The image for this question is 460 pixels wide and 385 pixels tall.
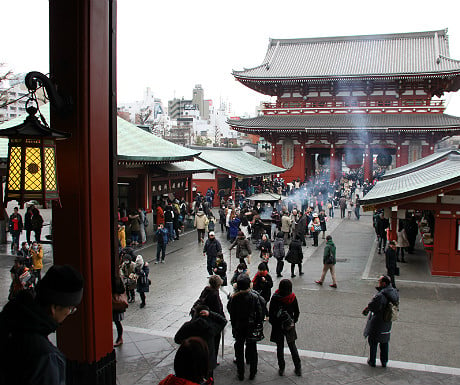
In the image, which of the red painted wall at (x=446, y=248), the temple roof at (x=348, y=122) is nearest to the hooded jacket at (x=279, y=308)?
the red painted wall at (x=446, y=248)

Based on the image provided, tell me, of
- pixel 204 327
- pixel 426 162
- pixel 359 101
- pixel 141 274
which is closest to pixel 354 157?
pixel 359 101

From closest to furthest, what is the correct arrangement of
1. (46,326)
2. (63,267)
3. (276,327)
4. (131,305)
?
(46,326) → (63,267) → (276,327) → (131,305)

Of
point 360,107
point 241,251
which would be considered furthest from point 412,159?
point 241,251

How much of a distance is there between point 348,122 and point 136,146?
20.9 meters

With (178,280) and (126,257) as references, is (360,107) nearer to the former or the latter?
(178,280)

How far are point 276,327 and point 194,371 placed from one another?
3700mm

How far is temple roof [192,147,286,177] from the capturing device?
2916cm

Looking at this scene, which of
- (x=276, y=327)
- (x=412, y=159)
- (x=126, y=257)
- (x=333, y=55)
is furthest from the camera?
(x=333, y=55)

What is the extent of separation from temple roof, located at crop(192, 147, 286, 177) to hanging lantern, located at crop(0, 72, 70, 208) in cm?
2349

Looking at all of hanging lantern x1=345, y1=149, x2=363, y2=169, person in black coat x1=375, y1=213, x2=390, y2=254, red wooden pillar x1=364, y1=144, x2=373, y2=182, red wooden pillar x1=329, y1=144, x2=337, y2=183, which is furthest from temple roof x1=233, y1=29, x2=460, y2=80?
person in black coat x1=375, y1=213, x2=390, y2=254

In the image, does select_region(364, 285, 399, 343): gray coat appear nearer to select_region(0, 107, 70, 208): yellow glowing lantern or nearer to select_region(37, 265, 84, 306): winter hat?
select_region(0, 107, 70, 208): yellow glowing lantern

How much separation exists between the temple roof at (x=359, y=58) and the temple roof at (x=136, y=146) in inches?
736

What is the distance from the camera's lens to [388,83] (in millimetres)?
34344

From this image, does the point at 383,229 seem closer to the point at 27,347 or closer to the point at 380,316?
the point at 380,316
